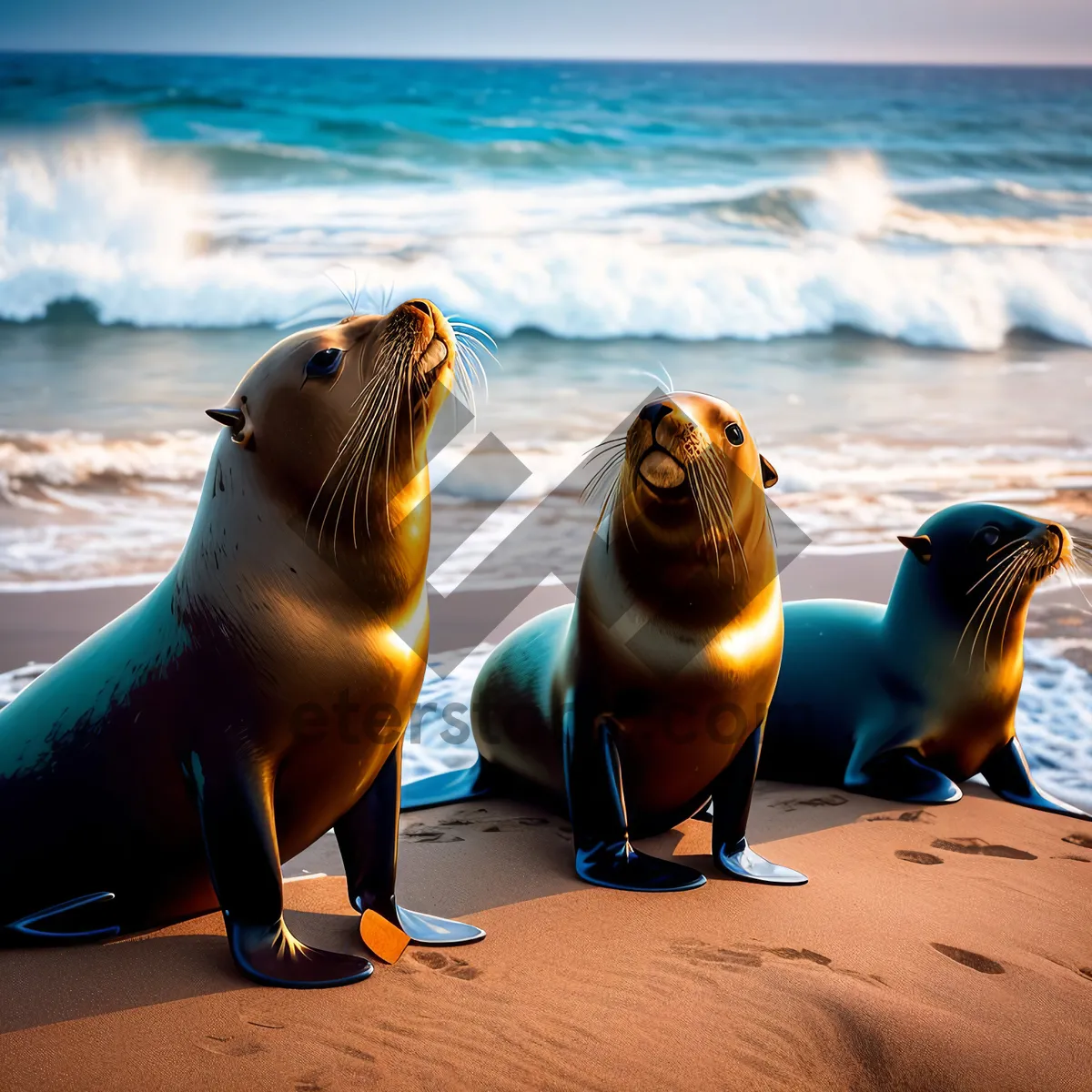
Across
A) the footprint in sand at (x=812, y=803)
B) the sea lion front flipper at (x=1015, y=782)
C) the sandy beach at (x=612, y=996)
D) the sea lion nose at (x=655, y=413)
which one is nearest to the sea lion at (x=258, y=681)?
the sandy beach at (x=612, y=996)

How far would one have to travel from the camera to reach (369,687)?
3027mm

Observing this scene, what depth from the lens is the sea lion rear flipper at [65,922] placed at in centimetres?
303

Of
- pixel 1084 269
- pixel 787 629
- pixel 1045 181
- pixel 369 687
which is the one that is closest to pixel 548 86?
pixel 1045 181

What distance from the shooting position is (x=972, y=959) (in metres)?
3.34

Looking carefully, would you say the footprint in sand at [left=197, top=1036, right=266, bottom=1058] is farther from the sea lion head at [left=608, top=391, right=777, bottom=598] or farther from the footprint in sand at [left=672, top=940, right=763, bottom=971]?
the sea lion head at [left=608, top=391, right=777, bottom=598]

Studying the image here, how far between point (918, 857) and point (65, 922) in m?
2.68

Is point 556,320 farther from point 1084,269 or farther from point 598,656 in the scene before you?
point 598,656

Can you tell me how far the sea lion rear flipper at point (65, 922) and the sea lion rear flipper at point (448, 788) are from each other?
5.33 feet

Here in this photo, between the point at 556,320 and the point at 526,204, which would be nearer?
the point at 556,320

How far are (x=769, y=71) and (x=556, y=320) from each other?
21047 millimetres

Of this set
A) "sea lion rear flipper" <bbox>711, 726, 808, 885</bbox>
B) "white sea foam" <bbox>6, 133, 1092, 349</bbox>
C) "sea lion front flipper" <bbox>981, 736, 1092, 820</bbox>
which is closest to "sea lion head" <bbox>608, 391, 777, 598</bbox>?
"sea lion rear flipper" <bbox>711, 726, 808, 885</bbox>

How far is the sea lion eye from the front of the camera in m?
2.95

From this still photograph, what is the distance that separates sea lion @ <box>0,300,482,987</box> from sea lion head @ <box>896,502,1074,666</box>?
2699mm

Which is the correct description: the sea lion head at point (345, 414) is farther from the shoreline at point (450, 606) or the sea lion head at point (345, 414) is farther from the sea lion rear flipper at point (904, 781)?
the shoreline at point (450, 606)
